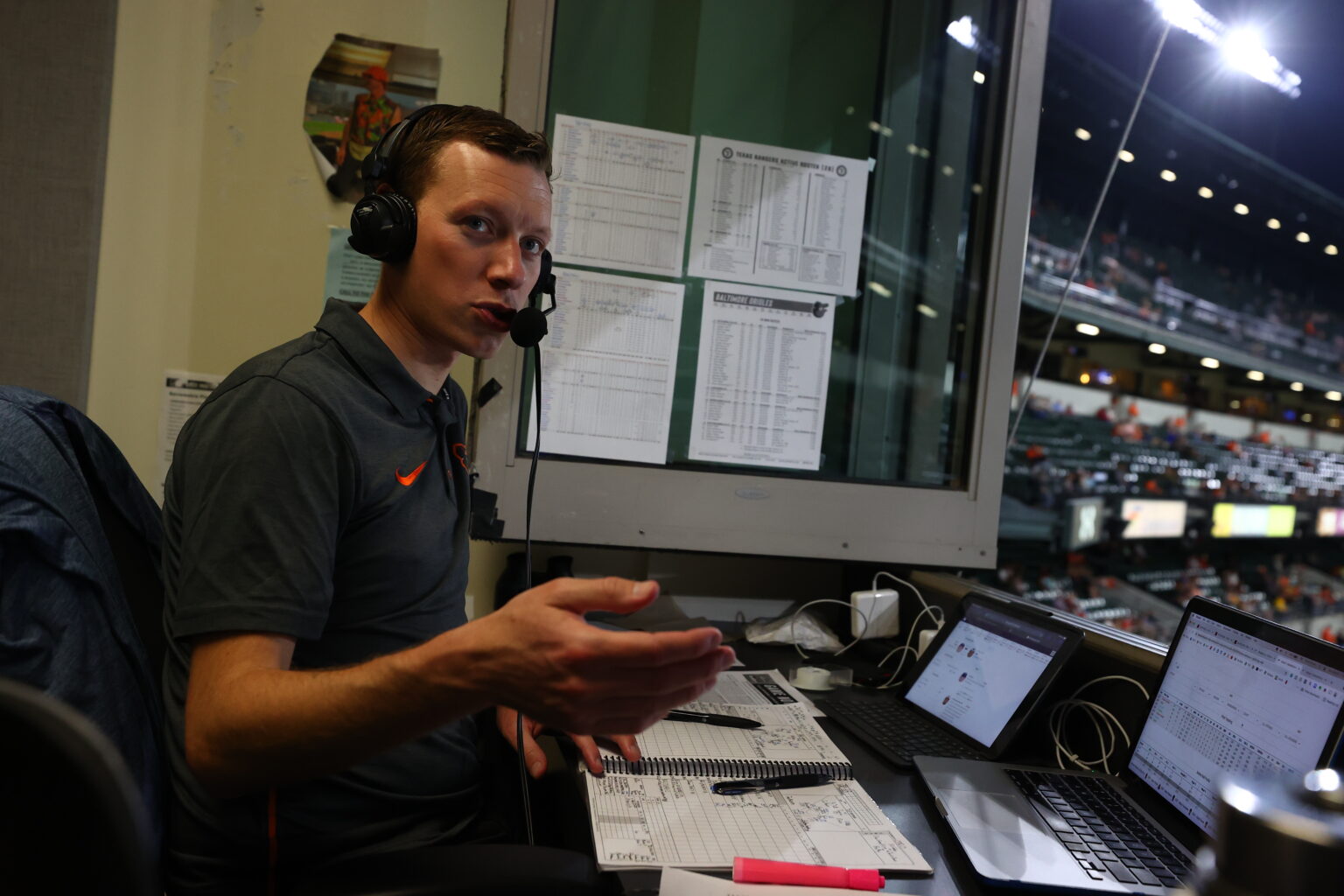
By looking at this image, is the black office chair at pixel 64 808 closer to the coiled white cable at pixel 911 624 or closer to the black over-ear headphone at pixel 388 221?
the black over-ear headphone at pixel 388 221

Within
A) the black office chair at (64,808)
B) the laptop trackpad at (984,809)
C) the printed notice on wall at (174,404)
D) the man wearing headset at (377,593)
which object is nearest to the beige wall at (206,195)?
the printed notice on wall at (174,404)

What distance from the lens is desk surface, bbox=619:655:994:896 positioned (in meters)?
0.78

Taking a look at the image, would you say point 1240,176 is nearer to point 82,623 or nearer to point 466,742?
point 466,742

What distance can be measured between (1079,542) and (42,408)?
3436 millimetres

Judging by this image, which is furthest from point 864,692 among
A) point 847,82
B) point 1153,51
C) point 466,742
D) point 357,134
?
point 1153,51

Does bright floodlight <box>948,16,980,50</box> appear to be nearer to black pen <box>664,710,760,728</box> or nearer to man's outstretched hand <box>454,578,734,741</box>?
black pen <box>664,710,760,728</box>

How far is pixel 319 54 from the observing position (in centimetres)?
170

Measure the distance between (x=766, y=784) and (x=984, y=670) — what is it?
0.45 meters

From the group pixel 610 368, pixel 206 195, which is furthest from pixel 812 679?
pixel 206 195

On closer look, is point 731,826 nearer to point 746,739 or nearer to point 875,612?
point 746,739

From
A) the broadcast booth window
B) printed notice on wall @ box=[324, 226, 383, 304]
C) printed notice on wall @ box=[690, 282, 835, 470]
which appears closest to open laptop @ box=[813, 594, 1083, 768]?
the broadcast booth window

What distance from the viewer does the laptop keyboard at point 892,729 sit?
112cm

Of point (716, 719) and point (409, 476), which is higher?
point (409, 476)

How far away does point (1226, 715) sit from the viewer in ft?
2.93
